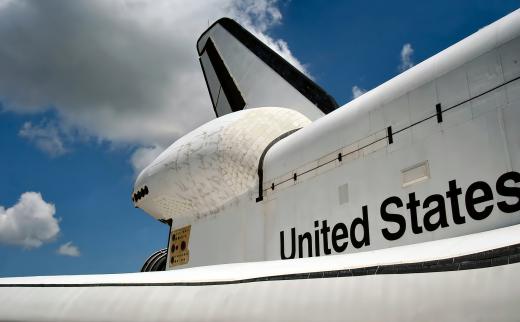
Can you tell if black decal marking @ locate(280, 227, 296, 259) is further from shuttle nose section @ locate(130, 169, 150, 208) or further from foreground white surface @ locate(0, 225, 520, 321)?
shuttle nose section @ locate(130, 169, 150, 208)

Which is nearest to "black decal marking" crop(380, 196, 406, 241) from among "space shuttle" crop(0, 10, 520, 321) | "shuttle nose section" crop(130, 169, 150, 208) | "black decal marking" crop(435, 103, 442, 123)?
"space shuttle" crop(0, 10, 520, 321)

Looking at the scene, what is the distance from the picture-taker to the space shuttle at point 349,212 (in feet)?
3.95

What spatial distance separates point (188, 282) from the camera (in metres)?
1.75

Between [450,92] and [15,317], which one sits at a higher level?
[450,92]

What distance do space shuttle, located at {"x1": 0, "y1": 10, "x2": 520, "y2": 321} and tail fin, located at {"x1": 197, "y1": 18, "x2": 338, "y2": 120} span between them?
1.57 m

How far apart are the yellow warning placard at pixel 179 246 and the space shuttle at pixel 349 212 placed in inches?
0.9

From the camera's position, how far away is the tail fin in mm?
5678

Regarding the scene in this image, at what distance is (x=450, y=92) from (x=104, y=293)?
6.86 feet

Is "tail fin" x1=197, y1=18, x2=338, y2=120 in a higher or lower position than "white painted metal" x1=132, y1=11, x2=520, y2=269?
higher

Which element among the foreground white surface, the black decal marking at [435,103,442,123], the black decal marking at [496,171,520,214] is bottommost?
the foreground white surface

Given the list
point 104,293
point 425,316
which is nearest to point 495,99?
point 425,316

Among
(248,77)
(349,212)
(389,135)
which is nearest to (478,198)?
(389,135)

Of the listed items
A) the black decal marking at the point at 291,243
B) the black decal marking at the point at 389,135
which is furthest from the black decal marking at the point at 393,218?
the black decal marking at the point at 291,243

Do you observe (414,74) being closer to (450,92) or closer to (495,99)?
(450,92)
